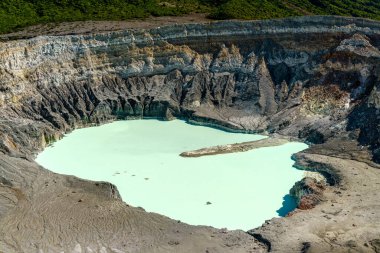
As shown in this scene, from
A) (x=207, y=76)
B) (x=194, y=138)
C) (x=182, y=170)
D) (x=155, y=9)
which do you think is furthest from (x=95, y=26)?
(x=182, y=170)

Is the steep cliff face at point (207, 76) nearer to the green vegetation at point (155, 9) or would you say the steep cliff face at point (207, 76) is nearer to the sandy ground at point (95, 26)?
the sandy ground at point (95, 26)

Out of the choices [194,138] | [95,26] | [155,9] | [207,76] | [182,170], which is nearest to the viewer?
[182,170]

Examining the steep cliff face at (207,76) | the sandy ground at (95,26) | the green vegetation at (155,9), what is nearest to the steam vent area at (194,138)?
the steep cliff face at (207,76)

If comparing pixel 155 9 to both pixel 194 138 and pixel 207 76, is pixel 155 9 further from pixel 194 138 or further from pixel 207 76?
pixel 194 138

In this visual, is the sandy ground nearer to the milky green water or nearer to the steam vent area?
the steam vent area

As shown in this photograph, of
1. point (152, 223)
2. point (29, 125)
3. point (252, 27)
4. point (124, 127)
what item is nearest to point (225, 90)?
point (252, 27)

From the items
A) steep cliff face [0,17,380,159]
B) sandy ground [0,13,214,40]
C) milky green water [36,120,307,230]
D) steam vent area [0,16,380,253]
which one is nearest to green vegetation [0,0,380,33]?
sandy ground [0,13,214,40]
